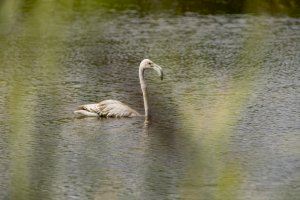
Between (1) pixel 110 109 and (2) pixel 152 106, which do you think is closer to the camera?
(1) pixel 110 109

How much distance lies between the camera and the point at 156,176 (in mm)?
8227

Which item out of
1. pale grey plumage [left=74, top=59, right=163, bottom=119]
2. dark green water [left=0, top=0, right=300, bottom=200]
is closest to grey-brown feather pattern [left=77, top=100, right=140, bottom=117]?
pale grey plumage [left=74, top=59, right=163, bottom=119]

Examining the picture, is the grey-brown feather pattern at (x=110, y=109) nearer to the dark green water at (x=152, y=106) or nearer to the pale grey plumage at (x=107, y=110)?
the pale grey plumage at (x=107, y=110)

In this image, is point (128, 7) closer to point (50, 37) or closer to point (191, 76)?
point (50, 37)

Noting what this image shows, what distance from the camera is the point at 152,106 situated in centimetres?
1175

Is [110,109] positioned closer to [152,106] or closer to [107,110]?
[107,110]

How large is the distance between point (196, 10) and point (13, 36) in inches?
180

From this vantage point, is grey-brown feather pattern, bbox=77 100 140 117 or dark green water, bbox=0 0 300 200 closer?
dark green water, bbox=0 0 300 200

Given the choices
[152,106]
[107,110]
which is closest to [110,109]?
[107,110]

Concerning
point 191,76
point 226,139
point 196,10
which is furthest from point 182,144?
point 196,10

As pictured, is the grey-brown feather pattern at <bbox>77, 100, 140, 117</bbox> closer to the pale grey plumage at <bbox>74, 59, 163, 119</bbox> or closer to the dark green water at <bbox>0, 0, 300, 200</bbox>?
the pale grey plumage at <bbox>74, 59, 163, 119</bbox>

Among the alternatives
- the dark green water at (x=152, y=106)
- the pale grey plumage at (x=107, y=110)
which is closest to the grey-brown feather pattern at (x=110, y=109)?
the pale grey plumage at (x=107, y=110)

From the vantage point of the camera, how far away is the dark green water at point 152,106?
25.9 feet

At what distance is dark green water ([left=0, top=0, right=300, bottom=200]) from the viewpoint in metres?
7.89
